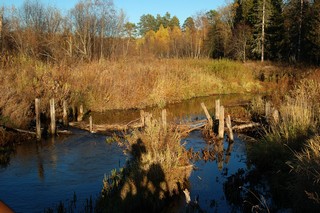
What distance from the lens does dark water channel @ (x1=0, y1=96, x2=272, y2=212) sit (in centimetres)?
720

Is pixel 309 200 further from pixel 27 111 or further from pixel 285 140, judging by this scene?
pixel 27 111

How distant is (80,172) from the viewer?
8.84 m

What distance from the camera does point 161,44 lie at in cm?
6712

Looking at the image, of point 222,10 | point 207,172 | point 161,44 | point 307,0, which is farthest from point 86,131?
point 161,44

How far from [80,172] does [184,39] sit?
53.3 metres

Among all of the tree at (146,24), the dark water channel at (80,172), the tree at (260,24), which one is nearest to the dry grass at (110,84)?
the dark water channel at (80,172)

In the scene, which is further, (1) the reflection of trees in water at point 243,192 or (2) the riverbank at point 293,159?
(1) the reflection of trees in water at point 243,192

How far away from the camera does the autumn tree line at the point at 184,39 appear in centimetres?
2623

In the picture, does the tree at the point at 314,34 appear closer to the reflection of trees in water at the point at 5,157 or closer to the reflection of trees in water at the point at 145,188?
the reflection of trees in water at the point at 145,188

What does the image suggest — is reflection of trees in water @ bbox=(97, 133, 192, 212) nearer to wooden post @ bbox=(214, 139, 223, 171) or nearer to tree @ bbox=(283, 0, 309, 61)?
wooden post @ bbox=(214, 139, 223, 171)

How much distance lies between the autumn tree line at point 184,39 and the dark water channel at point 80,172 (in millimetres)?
7545

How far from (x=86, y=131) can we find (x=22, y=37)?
15.4 meters

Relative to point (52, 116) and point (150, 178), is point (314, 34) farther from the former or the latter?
point (150, 178)

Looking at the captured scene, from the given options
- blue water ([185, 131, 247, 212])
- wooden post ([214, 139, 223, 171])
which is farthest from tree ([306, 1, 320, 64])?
wooden post ([214, 139, 223, 171])
